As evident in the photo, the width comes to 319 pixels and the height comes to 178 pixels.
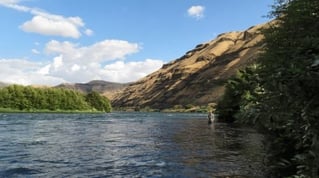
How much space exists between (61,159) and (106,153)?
4670mm

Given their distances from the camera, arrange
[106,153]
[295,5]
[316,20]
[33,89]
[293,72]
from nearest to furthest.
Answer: [293,72]
[316,20]
[295,5]
[106,153]
[33,89]

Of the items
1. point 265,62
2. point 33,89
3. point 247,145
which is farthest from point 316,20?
point 33,89

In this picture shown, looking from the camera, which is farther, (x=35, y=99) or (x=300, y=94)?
(x=35, y=99)

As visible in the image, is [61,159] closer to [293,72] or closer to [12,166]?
[12,166]

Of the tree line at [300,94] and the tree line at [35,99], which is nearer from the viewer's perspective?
the tree line at [300,94]

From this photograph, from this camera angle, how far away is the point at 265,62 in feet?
66.1

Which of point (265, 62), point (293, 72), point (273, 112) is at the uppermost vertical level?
point (265, 62)

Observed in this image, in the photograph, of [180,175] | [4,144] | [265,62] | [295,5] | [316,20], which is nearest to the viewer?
[316,20]

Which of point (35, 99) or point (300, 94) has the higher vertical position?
point (35, 99)

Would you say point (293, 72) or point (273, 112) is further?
point (273, 112)

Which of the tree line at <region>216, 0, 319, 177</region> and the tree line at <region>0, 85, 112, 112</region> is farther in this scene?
the tree line at <region>0, 85, 112, 112</region>

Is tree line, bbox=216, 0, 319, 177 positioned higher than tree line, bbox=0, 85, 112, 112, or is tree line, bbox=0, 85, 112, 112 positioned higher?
tree line, bbox=0, 85, 112, 112

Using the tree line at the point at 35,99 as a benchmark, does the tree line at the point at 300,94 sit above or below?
below

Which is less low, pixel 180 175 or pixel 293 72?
pixel 293 72
